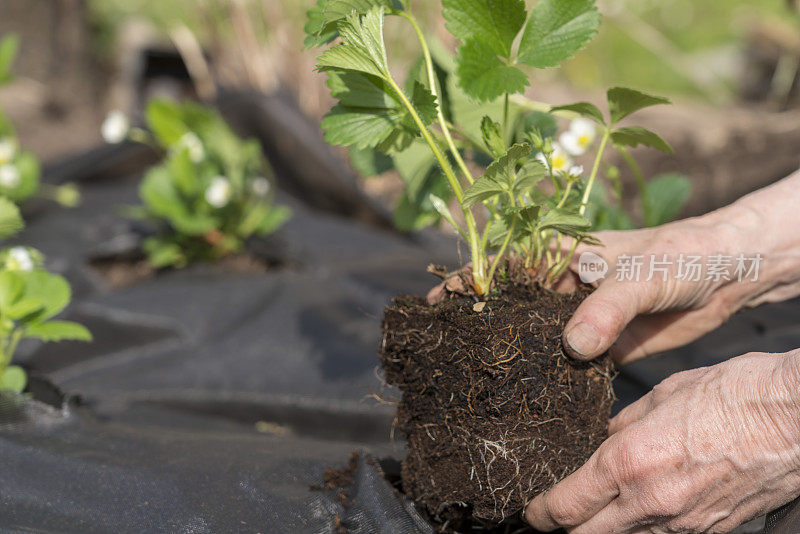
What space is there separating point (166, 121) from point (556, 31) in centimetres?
164

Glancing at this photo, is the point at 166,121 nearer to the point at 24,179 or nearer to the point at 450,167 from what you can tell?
the point at 24,179

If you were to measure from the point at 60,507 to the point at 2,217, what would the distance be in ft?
1.71

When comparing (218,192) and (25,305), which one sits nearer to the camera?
(25,305)

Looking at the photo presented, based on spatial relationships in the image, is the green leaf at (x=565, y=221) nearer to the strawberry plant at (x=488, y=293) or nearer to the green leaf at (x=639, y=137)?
the strawberry plant at (x=488, y=293)

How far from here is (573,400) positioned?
0.82m

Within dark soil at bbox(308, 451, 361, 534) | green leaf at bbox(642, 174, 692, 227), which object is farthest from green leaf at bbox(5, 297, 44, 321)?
green leaf at bbox(642, 174, 692, 227)

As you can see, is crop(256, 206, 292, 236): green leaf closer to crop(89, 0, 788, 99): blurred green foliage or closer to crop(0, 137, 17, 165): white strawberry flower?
crop(0, 137, 17, 165): white strawberry flower

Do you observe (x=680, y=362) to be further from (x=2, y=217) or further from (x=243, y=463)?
(x=2, y=217)

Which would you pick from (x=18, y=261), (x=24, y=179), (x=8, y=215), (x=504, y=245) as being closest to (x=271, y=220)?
(x=24, y=179)

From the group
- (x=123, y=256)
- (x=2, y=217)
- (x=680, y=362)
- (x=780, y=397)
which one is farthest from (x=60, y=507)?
(x=123, y=256)

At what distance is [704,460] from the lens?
729 millimetres

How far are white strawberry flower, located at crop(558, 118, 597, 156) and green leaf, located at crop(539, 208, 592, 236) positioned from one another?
39cm

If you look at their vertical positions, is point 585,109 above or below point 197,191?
above

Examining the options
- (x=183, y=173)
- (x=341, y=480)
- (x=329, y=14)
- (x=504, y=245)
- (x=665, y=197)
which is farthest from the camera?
(x=183, y=173)
